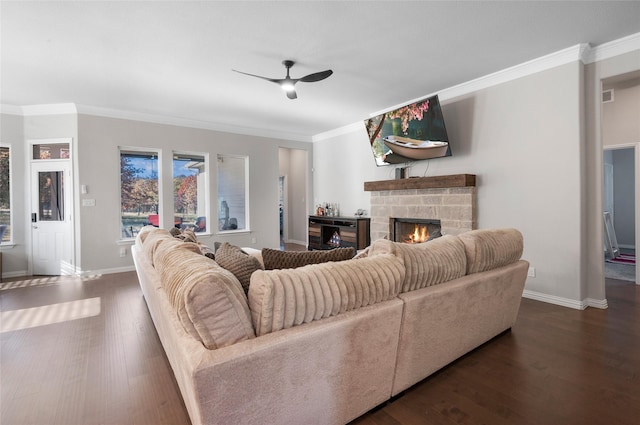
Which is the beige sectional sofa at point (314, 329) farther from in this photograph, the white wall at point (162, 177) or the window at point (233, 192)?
the window at point (233, 192)

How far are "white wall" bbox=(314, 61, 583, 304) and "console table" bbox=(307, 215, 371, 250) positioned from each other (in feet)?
6.15

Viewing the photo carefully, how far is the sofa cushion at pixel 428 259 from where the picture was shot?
1.81 meters

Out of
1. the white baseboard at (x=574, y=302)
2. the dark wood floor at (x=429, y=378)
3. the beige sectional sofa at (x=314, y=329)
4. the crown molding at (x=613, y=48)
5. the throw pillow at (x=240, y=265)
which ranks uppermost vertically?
the crown molding at (x=613, y=48)

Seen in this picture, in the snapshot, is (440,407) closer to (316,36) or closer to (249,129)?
(316,36)

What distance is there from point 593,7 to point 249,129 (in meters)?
5.37

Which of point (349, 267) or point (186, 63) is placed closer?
point (349, 267)

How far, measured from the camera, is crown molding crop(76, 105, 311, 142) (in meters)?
5.01

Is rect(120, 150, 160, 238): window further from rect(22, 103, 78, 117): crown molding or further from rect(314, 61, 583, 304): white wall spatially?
rect(314, 61, 583, 304): white wall

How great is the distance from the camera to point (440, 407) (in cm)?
174

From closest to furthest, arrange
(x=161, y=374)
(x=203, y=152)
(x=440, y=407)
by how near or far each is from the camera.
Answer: (x=440, y=407) < (x=161, y=374) < (x=203, y=152)

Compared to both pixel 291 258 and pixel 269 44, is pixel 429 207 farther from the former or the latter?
pixel 291 258

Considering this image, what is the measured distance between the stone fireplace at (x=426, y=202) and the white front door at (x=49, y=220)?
4.97 m

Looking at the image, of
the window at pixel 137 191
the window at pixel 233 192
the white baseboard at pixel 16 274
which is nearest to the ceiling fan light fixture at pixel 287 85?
the window at pixel 233 192

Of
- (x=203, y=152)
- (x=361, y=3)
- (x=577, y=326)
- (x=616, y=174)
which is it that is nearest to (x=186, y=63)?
(x=361, y=3)
